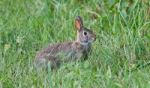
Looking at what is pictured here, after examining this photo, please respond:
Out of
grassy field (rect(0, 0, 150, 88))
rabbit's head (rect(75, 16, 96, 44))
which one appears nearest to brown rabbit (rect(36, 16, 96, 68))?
rabbit's head (rect(75, 16, 96, 44))

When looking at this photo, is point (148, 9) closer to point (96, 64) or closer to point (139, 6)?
point (139, 6)

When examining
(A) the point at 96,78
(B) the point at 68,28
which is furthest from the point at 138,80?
(B) the point at 68,28

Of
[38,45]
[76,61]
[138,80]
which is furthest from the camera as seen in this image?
[38,45]

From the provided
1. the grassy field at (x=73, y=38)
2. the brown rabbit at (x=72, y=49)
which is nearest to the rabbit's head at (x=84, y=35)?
the brown rabbit at (x=72, y=49)

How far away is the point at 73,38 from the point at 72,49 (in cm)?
67

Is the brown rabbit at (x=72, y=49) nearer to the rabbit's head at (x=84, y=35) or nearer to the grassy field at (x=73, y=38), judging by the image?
the rabbit's head at (x=84, y=35)

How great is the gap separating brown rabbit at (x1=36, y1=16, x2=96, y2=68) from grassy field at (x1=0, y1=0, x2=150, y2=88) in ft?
0.35

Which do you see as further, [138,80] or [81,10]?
[81,10]

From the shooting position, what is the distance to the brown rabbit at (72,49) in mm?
7059

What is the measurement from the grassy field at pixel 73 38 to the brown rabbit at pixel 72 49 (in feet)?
0.35

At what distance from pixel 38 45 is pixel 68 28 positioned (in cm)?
45

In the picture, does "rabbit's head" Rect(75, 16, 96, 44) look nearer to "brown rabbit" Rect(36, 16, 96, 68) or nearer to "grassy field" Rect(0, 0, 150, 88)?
"brown rabbit" Rect(36, 16, 96, 68)

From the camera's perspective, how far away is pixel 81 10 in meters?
8.48

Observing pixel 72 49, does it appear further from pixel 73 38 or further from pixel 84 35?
pixel 73 38
